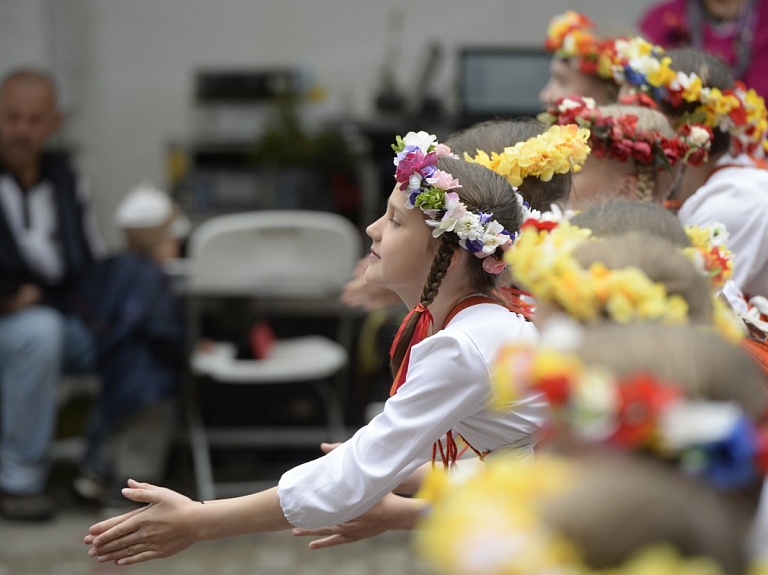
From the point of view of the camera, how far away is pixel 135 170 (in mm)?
6848

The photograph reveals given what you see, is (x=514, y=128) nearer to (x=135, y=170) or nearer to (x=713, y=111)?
(x=713, y=111)

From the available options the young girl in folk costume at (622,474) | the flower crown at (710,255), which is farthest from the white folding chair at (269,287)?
the young girl in folk costume at (622,474)

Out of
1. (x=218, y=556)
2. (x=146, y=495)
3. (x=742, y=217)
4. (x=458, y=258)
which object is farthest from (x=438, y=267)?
(x=218, y=556)

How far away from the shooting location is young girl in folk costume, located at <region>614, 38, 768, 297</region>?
2727 millimetres

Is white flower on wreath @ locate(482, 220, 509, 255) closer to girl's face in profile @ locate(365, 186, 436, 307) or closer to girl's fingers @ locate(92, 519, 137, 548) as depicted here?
girl's face in profile @ locate(365, 186, 436, 307)

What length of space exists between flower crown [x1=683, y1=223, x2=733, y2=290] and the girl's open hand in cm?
100

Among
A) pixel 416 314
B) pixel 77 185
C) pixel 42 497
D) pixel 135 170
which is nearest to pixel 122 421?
pixel 42 497

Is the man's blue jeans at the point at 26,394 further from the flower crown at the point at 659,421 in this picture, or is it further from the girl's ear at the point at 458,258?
the flower crown at the point at 659,421

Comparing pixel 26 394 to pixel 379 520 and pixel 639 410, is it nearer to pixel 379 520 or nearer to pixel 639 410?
pixel 379 520

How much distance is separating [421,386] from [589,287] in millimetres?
600

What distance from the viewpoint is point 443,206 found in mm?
2133

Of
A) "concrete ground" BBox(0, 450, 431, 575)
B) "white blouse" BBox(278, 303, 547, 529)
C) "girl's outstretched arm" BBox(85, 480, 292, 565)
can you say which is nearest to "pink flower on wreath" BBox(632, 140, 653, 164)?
"white blouse" BBox(278, 303, 547, 529)

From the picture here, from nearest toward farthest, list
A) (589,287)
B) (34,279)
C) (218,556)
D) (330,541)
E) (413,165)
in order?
(589,287), (413,165), (330,541), (218,556), (34,279)

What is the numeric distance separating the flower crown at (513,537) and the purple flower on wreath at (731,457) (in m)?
0.10
